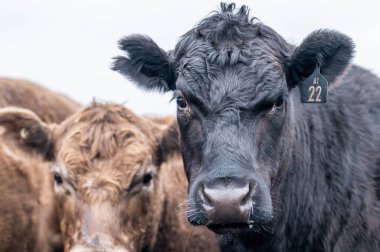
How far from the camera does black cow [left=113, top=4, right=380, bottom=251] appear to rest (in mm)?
5691

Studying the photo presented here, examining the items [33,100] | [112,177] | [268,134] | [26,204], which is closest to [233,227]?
[268,134]

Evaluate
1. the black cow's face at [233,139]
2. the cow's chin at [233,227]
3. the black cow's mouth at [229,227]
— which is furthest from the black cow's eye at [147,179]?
the black cow's mouth at [229,227]

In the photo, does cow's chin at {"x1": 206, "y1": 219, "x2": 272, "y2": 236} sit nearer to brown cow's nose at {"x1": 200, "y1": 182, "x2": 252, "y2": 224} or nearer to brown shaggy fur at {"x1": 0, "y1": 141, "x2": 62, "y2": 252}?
brown cow's nose at {"x1": 200, "y1": 182, "x2": 252, "y2": 224}

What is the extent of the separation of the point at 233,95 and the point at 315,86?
0.85 meters

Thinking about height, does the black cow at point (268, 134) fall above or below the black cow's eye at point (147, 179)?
above

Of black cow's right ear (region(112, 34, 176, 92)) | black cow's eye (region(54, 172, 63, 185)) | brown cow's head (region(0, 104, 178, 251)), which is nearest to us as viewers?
black cow's right ear (region(112, 34, 176, 92))

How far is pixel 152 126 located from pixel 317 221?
9.33 feet

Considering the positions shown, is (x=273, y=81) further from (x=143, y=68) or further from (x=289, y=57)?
(x=143, y=68)

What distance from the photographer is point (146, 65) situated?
6.86 meters

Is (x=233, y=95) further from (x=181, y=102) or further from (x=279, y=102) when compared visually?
(x=181, y=102)

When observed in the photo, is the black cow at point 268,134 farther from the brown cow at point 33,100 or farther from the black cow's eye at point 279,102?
the brown cow at point 33,100

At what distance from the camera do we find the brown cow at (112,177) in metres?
7.88

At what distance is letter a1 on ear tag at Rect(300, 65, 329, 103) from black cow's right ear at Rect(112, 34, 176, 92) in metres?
1.08

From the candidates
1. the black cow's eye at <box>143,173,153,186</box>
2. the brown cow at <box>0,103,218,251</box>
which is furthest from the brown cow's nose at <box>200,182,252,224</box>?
the black cow's eye at <box>143,173,153,186</box>
